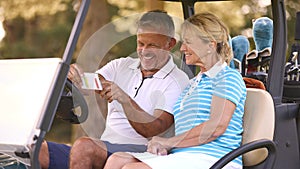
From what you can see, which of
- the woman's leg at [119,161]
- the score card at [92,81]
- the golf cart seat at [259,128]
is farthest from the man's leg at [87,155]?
the golf cart seat at [259,128]

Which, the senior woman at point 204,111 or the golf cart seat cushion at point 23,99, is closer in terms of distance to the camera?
the golf cart seat cushion at point 23,99

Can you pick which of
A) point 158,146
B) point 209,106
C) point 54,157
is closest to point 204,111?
point 209,106

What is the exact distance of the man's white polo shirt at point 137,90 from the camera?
270 centimetres

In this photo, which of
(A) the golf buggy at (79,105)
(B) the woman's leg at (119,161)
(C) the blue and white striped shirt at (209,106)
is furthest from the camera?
(C) the blue and white striped shirt at (209,106)

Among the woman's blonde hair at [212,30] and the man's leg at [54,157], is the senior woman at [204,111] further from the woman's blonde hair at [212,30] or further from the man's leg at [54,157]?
the man's leg at [54,157]

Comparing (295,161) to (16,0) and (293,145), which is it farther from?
(16,0)

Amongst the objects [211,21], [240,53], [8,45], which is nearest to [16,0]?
[8,45]

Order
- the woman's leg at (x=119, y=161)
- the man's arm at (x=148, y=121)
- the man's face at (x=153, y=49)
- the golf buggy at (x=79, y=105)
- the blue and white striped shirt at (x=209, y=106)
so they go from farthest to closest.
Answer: the man's face at (x=153, y=49), the man's arm at (x=148, y=121), the blue and white striped shirt at (x=209, y=106), the woman's leg at (x=119, y=161), the golf buggy at (x=79, y=105)

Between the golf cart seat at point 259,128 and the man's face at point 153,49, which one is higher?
the man's face at point 153,49

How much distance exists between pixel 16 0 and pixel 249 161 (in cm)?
744

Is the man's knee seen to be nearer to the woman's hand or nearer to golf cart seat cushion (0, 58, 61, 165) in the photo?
the woman's hand

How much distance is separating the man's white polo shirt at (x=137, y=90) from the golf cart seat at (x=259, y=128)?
31 centimetres

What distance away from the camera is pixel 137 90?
2760 millimetres

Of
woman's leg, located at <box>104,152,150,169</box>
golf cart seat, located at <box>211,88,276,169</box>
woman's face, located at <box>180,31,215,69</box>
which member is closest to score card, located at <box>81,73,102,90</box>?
woman's leg, located at <box>104,152,150,169</box>
